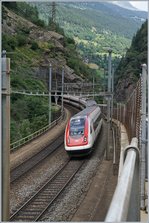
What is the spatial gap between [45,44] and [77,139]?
134ft

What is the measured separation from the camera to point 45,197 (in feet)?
37.4

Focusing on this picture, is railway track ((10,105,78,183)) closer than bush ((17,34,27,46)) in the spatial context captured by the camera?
Yes

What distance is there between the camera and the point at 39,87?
4181 centimetres

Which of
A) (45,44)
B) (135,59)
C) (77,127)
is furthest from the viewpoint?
(45,44)

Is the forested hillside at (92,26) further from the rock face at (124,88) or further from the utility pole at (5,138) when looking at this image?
the utility pole at (5,138)

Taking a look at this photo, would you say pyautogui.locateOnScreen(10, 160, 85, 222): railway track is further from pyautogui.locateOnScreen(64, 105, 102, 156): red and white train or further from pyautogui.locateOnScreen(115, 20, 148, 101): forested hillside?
pyautogui.locateOnScreen(115, 20, 148, 101): forested hillside

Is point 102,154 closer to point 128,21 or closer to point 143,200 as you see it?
point 143,200

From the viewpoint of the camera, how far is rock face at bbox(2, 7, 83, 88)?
52.6 meters

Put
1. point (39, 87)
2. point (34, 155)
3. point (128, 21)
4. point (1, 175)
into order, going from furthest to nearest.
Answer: point (128, 21) → point (39, 87) → point (34, 155) → point (1, 175)

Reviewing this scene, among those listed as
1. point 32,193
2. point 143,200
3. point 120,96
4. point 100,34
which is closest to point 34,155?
point 32,193

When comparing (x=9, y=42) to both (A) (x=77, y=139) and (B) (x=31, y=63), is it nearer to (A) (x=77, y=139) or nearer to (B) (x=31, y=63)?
(B) (x=31, y=63)

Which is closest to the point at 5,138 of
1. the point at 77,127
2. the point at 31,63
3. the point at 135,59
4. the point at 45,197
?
the point at 45,197

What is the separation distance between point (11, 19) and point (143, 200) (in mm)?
53600

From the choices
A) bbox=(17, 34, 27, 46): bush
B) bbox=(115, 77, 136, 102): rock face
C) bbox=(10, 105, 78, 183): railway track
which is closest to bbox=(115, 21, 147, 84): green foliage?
bbox=(115, 77, 136, 102): rock face
